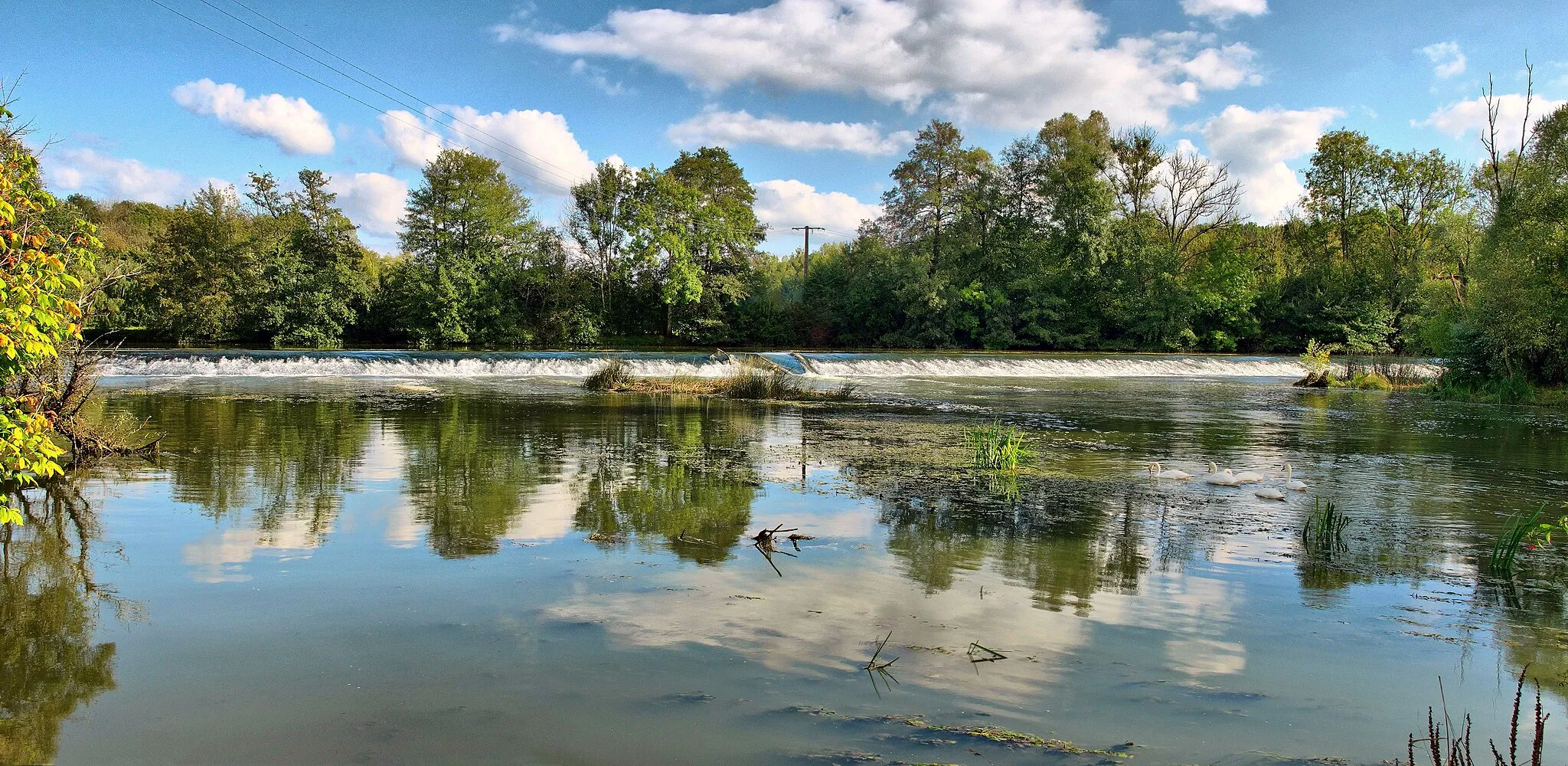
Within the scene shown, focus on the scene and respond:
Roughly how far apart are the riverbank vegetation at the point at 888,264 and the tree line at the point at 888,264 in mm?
121

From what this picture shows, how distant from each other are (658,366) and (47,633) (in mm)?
29435

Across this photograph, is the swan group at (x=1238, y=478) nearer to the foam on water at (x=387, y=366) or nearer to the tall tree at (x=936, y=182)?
the foam on water at (x=387, y=366)

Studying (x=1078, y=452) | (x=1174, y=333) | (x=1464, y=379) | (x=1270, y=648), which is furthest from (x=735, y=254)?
(x=1270, y=648)

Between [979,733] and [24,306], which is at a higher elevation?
[24,306]

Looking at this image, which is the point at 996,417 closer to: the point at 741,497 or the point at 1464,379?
the point at 741,497

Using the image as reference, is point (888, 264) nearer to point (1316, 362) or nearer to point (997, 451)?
point (1316, 362)

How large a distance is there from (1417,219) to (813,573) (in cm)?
5480

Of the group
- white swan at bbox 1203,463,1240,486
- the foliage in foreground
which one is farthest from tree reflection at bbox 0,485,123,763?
white swan at bbox 1203,463,1240,486

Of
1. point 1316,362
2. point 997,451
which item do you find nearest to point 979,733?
point 997,451

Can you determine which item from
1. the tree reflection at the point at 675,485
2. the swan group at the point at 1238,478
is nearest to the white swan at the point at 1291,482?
the swan group at the point at 1238,478

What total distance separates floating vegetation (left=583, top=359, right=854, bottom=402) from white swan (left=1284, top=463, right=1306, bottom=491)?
12.3m

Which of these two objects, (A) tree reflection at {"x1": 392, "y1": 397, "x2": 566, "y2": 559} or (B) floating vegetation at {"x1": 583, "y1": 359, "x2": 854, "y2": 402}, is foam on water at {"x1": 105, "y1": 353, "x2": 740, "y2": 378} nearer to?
(B) floating vegetation at {"x1": 583, "y1": 359, "x2": 854, "y2": 402}

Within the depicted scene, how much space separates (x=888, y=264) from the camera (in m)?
51.3

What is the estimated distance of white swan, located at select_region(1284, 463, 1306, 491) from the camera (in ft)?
Result: 33.8
